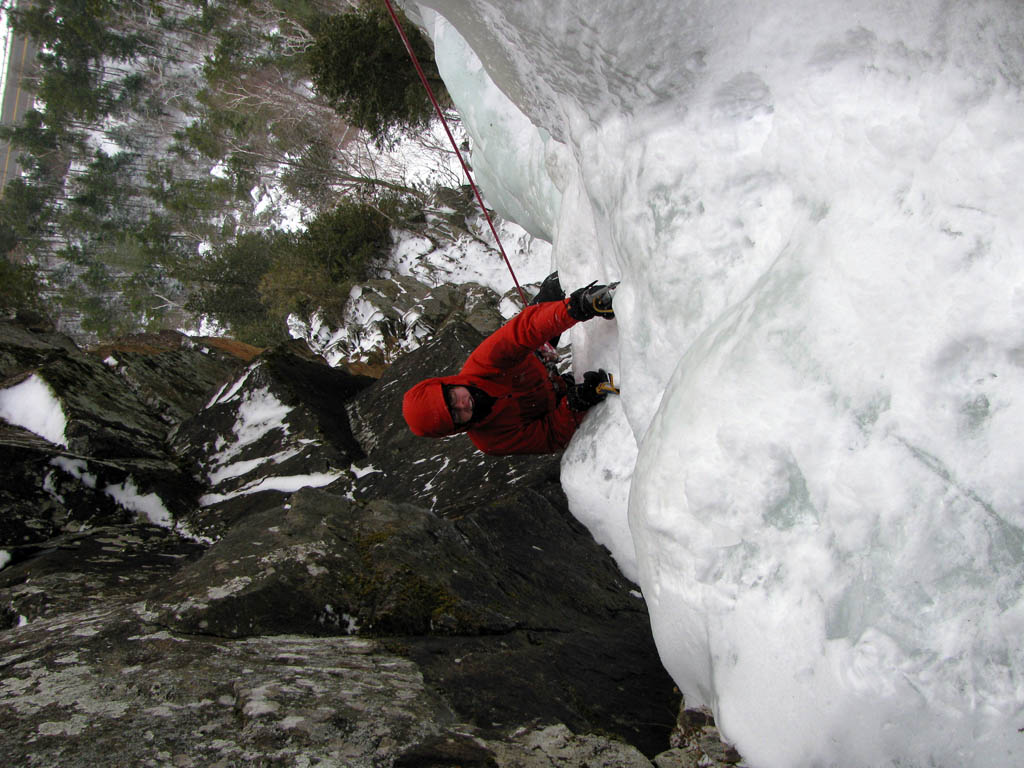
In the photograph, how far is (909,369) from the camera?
1.17m

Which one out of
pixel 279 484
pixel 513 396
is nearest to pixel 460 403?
pixel 513 396

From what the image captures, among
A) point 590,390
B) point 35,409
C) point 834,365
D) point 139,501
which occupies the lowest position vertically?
point 139,501

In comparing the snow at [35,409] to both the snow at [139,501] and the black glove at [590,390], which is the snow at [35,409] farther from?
the black glove at [590,390]

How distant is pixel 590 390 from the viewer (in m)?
2.75

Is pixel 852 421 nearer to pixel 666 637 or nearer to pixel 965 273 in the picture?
pixel 965 273

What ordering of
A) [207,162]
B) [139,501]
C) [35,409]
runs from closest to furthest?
[139,501] < [35,409] < [207,162]

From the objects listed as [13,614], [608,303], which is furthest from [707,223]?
[13,614]

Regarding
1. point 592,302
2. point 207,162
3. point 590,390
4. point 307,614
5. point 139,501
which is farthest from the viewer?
point 207,162

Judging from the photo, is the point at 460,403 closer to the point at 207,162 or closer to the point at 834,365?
the point at 834,365

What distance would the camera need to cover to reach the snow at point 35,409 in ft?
10.6

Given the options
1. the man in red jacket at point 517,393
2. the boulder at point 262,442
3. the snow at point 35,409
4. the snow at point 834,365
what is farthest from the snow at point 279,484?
the snow at point 834,365

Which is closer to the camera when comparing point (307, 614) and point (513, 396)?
point (307, 614)

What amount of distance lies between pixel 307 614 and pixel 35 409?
2729 mm

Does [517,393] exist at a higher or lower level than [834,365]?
lower
